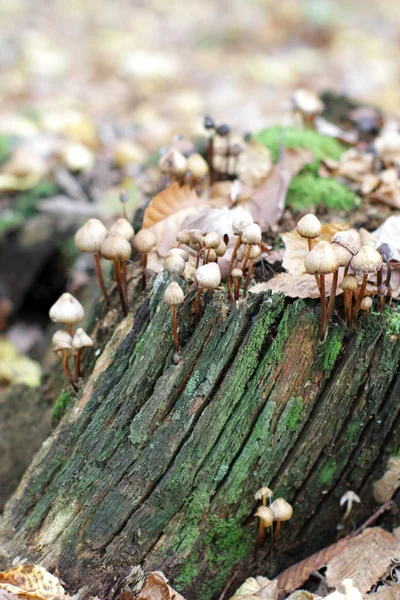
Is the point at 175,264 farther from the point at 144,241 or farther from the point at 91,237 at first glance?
the point at 91,237

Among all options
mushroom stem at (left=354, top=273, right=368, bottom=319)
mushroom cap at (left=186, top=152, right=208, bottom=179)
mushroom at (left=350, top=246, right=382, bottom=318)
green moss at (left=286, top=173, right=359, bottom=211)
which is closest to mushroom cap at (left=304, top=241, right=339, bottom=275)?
mushroom at (left=350, top=246, right=382, bottom=318)

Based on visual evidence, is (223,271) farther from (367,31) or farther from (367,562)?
(367,31)

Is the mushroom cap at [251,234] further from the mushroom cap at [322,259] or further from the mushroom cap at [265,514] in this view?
the mushroom cap at [265,514]

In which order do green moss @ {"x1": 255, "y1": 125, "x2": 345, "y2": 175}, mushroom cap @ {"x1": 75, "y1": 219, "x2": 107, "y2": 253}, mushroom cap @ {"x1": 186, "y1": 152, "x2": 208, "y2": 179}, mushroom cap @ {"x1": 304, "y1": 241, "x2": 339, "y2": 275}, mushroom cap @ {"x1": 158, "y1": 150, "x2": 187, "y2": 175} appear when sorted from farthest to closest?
green moss @ {"x1": 255, "y1": 125, "x2": 345, "y2": 175} < mushroom cap @ {"x1": 186, "y1": 152, "x2": 208, "y2": 179} < mushroom cap @ {"x1": 158, "y1": 150, "x2": 187, "y2": 175} < mushroom cap @ {"x1": 75, "y1": 219, "x2": 107, "y2": 253} < mushroom cap @ {"x1": 304, "y1": 241, "x2": 339, "y2": 275}

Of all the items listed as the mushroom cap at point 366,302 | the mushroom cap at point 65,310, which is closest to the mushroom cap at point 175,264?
the mushroom cap at point 65,310

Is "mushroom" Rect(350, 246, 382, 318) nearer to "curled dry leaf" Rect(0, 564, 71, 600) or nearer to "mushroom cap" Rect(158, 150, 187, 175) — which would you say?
"mushroom cap" Rect(158, 150, 187, 175)

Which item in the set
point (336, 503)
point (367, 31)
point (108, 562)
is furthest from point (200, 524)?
point (367, 31)
